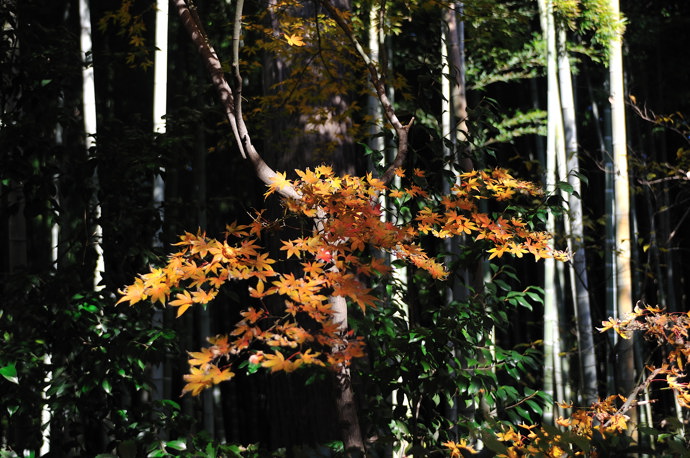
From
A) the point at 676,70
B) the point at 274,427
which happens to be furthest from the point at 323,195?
the point at 676,70

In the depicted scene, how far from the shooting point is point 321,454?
1839 mm

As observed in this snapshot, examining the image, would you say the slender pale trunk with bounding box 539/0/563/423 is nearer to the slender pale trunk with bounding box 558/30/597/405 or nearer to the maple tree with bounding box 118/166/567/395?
the slender pale trunk with bounding box 558/30/597/405

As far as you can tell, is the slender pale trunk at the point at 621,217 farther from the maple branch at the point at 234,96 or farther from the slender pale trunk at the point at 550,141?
the maple branch at the point at 234,96

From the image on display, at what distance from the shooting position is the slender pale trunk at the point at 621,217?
339cm

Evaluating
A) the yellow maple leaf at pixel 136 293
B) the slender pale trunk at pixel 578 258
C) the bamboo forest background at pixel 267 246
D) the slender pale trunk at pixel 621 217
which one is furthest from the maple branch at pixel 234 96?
the slender pale trunk at pixel 578 258

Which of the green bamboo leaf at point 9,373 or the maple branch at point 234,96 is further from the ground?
the maple branch at point 234,96

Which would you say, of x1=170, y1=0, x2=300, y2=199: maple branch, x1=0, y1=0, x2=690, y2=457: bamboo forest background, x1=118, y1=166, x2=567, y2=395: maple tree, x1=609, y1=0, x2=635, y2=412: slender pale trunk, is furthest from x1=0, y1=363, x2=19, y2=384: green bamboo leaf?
x1=609, y1=0, x2=635, y2=412: slender pale trunk

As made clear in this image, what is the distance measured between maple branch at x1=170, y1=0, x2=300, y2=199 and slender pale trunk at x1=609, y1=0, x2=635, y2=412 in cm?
223

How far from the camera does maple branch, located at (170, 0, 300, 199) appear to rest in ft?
5.95

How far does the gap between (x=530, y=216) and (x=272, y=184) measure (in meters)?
0.92

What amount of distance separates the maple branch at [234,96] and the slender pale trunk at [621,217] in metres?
2.23

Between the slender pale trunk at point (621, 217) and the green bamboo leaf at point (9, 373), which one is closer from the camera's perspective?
the green bamboo leaf at point (9, 373)

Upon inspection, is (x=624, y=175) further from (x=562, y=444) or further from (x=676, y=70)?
(x=676, y=70)

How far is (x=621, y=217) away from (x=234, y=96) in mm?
2485
